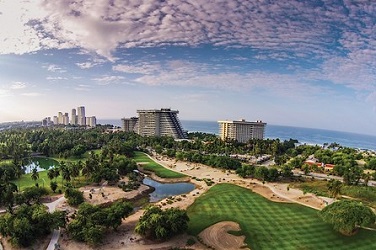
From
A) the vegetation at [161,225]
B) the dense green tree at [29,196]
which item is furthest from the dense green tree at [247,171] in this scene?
the dense green tree at [29,196]

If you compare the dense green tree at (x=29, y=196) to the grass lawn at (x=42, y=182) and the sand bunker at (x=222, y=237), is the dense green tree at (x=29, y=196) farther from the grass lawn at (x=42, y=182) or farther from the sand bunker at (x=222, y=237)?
the sand bunker at (x=222, y=237)

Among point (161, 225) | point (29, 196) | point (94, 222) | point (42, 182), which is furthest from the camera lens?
point (42, 182)

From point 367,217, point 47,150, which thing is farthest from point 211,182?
point 47,150

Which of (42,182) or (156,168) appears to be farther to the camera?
(156,168)

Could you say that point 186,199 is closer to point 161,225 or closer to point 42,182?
point 161,225

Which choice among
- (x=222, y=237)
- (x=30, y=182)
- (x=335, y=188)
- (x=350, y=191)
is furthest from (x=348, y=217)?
(x=30, y=182)

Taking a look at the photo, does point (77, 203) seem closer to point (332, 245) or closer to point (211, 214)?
point (211, 214)

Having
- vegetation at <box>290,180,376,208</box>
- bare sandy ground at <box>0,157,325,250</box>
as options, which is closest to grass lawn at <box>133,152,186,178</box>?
bare sandy ground at <box>0,157,325,250</box>
